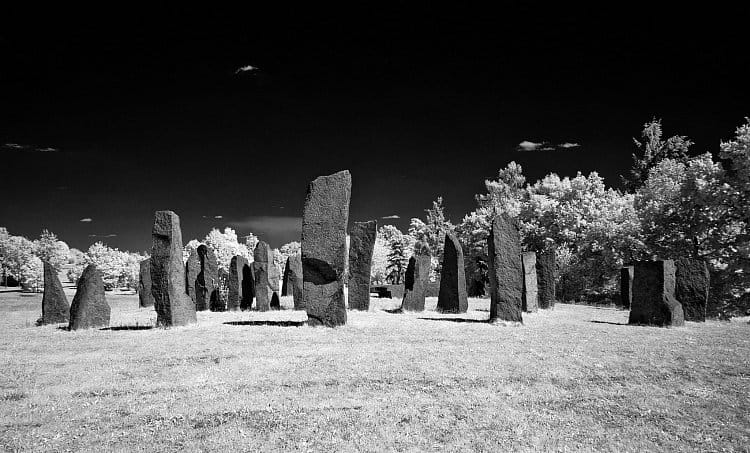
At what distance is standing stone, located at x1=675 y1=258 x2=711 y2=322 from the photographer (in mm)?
15305

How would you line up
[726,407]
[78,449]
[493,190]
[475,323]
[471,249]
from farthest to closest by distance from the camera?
[493,190] < [471,249] < [475,323] < [726,407] < [78,449]

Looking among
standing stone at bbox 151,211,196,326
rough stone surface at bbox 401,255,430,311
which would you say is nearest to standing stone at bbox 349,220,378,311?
rough stone surface at bbox 401,255,430,311

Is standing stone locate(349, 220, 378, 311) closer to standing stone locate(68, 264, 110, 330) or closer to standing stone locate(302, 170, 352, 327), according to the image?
standing stone locate(302, 170, 352, 327)

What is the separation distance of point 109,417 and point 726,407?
7.68 m

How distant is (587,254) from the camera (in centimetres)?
2970

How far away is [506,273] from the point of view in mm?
13594

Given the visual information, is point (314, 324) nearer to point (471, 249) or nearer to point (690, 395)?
point (690, 395)

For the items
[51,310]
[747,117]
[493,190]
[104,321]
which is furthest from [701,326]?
[493,190]

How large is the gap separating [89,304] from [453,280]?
1180 centimetres

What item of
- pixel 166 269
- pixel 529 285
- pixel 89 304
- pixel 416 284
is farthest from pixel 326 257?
pixel 529 285

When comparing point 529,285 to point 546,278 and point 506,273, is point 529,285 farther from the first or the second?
point 506,273

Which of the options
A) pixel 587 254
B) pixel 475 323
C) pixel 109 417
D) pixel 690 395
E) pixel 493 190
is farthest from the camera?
pixel 493 190

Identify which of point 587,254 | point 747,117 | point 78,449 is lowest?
point 78,449

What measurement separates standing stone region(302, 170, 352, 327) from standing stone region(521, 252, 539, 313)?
365 inches
